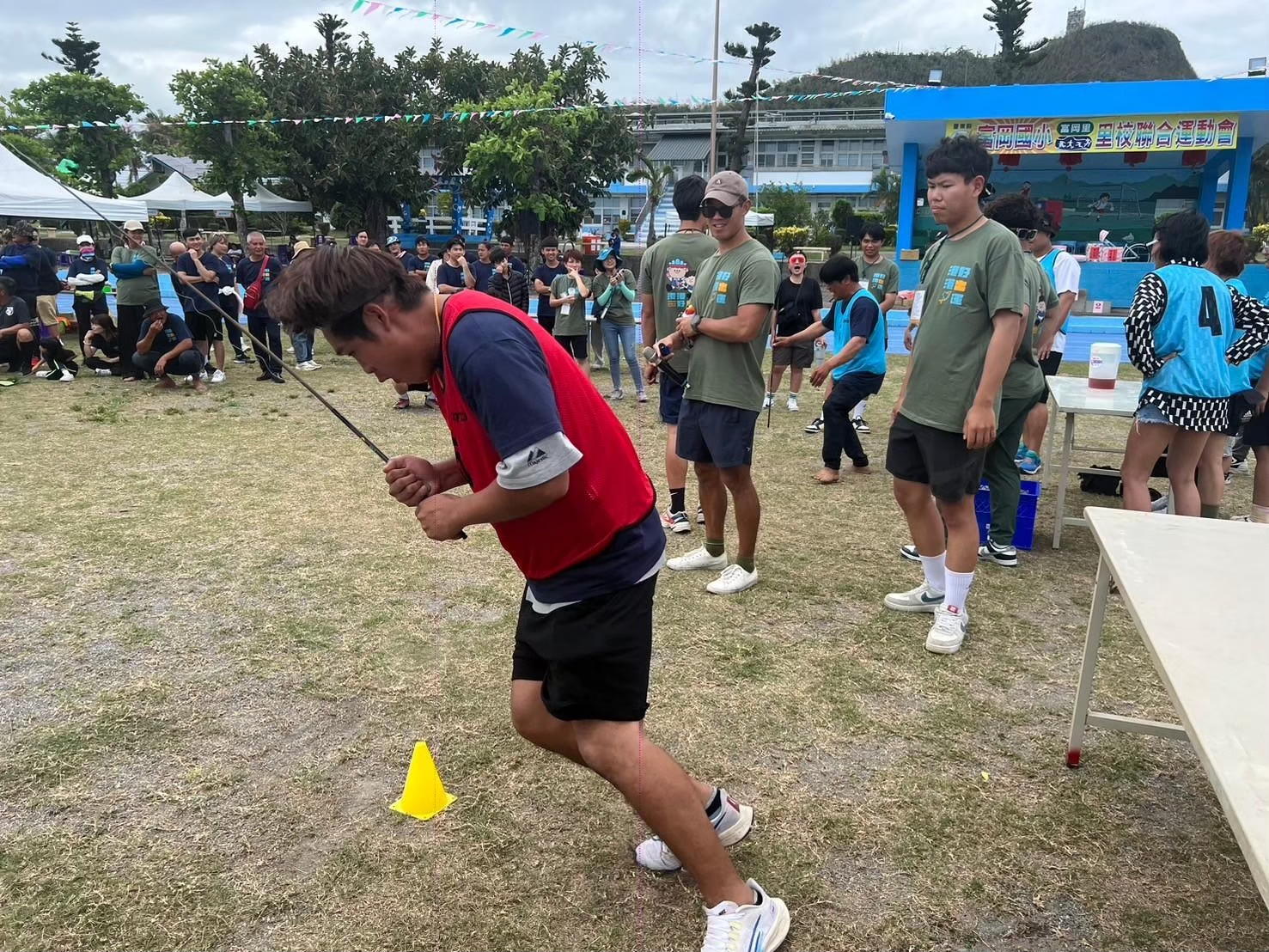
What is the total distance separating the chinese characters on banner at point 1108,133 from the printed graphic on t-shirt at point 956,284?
17562mm

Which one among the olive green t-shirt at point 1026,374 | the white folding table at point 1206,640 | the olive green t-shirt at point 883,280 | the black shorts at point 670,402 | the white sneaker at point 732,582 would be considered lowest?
the white sneaker at point 732,582

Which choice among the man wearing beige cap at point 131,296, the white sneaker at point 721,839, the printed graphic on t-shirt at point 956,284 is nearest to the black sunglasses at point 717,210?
the printed graphic on t-shirt at point 956,284

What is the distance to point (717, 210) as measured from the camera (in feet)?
12.2

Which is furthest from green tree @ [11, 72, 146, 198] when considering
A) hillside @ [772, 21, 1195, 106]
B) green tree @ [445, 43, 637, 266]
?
hillside @ [772, 21, 1195, 106]

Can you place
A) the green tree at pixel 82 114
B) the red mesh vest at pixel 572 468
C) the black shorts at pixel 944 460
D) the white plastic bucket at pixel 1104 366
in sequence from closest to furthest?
the red mesh vest at pixel 572 468
the black shorts at pixel 944 460
the white plastic bucket at pixel 1104 366
the green tree at pixel 82 114

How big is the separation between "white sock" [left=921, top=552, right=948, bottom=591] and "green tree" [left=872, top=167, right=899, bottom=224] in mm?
46679

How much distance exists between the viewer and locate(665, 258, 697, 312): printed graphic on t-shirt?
15.2 feet

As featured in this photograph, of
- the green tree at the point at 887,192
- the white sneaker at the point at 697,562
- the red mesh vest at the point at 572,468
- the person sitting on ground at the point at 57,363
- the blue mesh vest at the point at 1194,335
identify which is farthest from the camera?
the green tree at the point at 887,192

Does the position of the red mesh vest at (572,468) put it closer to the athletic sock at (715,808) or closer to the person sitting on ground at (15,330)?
the athletic sock at (715,808)

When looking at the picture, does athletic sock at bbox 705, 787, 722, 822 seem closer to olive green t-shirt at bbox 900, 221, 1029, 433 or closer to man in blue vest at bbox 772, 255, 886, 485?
olive green t-shirt at bbox 900, 221, 1029, 433

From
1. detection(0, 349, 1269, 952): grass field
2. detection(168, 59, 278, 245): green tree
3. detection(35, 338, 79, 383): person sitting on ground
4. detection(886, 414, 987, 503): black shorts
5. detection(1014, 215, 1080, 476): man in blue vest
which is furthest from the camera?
detection(168, 59, 278, 245): green tree

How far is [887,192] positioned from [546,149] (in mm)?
27583

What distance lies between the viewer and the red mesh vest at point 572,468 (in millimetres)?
1690

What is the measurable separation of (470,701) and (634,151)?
42.3 meters
